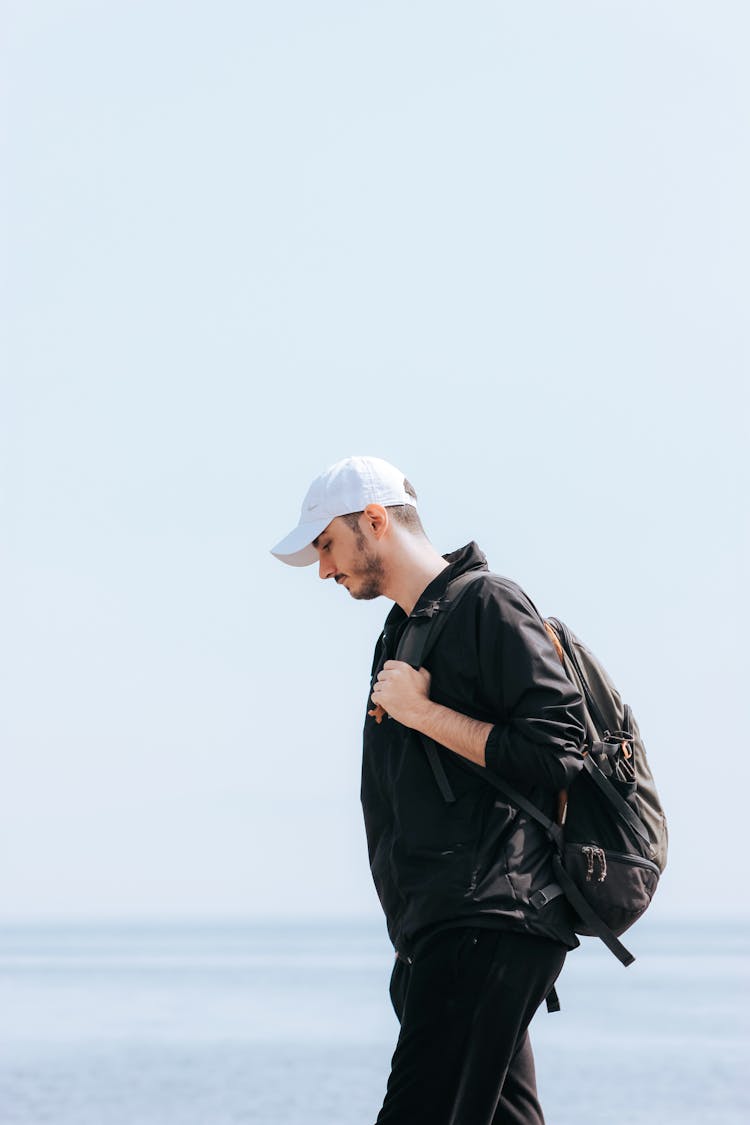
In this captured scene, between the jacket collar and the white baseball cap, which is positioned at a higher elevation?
the white baseball cap

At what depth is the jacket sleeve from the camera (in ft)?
9.84

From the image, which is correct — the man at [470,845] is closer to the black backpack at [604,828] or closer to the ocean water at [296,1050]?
the black backpack at [604,828]

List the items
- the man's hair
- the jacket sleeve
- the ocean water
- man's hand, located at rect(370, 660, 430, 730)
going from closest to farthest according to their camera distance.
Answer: the jacket sleeve → man's hand, located at rect(370, 660, 430, 730) → the man's hair → the ocean water

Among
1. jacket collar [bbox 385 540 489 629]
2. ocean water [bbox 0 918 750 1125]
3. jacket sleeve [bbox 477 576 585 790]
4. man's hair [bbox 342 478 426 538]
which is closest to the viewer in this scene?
jacket sleeve [bbox 477 576 585 790]

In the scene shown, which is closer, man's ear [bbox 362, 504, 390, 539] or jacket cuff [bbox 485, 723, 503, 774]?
jacket cuff [bbox 485, 723, 503, 774]

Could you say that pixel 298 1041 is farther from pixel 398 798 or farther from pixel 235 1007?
pixel 398 798

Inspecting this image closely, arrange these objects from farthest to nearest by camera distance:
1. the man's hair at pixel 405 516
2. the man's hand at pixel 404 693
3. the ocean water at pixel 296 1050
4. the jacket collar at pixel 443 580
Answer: the ocean water at pixel 296 1050
the man's hair at pixel 405 516
the jacket collar at pixel 443 580
the man's hand at pixel 404 693

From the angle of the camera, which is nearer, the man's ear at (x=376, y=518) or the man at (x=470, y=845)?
the man at (x=470, y=845)

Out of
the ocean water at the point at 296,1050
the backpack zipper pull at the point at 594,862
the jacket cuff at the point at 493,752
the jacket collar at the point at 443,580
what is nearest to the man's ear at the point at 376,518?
the jacket collar at the point at 443,580

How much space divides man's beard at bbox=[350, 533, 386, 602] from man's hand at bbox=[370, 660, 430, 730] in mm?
203

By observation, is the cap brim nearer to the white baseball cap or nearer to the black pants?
the white baseball cap

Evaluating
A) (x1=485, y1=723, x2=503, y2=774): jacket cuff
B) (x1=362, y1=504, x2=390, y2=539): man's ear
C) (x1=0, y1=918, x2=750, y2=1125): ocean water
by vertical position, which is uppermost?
(x1=362, y1=504, x2=390, y2=539): man's ear

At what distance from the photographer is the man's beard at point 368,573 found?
3.36 m

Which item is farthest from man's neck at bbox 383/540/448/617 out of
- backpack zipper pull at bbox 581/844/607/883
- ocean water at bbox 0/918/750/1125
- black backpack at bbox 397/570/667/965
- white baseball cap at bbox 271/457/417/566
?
ocean water at bbox 0/918/750/1125
